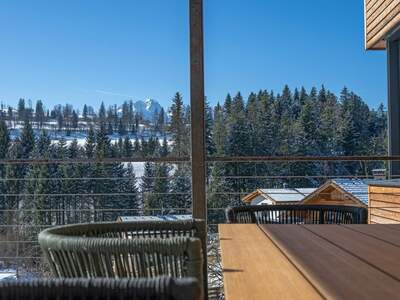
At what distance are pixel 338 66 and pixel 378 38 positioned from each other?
456 centimetres

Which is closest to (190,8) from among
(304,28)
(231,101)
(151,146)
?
(151,146)

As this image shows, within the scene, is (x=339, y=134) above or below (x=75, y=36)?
below

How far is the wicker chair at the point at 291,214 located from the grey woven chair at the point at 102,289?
1319 mm

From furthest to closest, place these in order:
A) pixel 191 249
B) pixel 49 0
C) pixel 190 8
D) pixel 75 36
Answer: pixel 75 36 → pixel 49 0 → pixel 190 8 → pixel 191 249

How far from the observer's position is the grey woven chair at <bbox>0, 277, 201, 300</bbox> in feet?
1.56

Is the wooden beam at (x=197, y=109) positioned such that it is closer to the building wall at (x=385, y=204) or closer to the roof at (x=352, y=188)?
the building wall at (x=385, y=204)

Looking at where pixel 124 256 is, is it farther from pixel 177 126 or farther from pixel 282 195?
pixel 177 126

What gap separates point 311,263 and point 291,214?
0.89 metres

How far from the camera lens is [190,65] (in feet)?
7.77

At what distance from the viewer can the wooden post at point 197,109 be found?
7.72 feet

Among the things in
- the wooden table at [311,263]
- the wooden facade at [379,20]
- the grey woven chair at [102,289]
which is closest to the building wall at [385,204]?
the wooden facade at [379,20]

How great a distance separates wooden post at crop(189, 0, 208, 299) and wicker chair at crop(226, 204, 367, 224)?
1.83 ft

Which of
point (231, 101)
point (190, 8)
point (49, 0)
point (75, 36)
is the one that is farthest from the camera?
point (75, 36)

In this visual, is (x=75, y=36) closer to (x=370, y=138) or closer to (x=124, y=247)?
(x=370, y=138)
